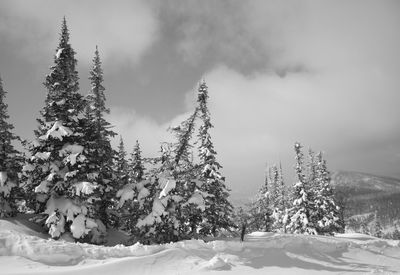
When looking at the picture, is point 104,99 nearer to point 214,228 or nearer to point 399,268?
point 214,228

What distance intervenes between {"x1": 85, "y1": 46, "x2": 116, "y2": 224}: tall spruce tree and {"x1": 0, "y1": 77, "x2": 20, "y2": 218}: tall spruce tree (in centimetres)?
520

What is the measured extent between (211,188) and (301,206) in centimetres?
2099

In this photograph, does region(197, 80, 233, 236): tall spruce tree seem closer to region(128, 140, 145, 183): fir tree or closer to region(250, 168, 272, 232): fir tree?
region(128, 140, 145, 183): fir tree

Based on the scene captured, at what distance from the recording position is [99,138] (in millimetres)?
25266

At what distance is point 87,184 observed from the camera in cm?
2033

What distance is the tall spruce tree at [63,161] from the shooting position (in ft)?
66.8

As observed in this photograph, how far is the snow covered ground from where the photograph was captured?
14219 millimetres

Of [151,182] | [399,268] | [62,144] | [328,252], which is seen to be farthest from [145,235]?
[399,268]

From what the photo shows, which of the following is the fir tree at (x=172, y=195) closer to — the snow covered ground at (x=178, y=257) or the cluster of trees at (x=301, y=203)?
the snow covered ground at (x=178, y=257)

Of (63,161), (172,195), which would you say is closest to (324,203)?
(172,195)

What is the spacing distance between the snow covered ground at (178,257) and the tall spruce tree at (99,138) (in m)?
3.73

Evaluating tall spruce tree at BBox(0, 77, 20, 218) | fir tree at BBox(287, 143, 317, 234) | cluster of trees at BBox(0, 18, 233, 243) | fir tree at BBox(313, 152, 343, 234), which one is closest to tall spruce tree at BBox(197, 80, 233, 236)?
cluster of trees at BBox(0, 18, 233, 243)

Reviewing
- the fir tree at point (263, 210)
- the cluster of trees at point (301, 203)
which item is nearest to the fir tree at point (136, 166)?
the cluster of trees at point (301, 203)

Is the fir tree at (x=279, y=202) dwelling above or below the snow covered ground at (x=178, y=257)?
above
